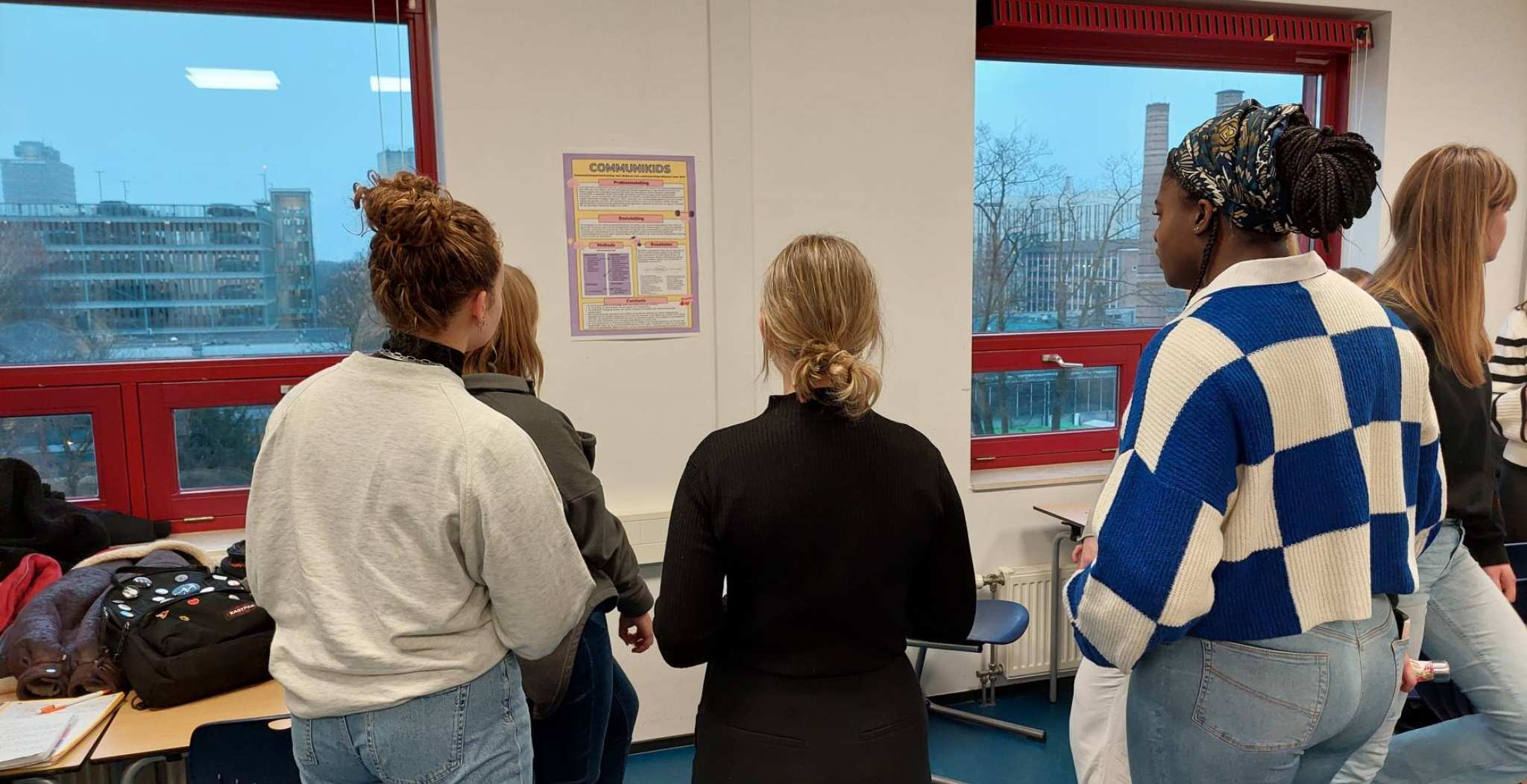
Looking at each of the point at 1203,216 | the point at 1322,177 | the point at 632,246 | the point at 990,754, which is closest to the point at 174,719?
the point at 632,246

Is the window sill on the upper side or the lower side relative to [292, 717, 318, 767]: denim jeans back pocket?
lower

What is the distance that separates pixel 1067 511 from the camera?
3062mm

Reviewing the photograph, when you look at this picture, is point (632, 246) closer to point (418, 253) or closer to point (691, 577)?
point (418, 253)

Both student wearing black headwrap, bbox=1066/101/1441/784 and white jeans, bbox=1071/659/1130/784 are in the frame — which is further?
white jeans, bbox=1071/659/1130/784

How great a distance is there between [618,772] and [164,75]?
2.30 meters

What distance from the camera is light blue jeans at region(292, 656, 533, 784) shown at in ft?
3.99

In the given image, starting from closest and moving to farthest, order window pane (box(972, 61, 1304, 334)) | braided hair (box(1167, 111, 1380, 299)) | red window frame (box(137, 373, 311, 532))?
braided hair (box(1167, 111, 1380, 299))
red window frame (box(137, 373, 311, 532))
window pane (box(972, 61, 1304, 334))

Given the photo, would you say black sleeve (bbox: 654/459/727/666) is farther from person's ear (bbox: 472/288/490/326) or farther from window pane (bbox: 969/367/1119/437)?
window pane (bbox: 969/367/1119/437)

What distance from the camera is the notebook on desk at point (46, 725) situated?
153 centimetres

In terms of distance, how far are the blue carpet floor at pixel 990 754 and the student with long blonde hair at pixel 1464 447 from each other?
101 centimetres

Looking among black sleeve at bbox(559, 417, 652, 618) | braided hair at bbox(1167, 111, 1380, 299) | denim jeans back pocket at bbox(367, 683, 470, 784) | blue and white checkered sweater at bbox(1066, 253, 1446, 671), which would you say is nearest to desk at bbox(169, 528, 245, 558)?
black sleeve at bbox(559, 417, 652, 618)

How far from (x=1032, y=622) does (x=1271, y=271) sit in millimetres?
2321

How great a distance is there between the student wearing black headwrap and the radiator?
6.45ft

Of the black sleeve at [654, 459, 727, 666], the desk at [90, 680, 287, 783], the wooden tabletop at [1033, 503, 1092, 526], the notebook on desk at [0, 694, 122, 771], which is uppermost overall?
the black sleeve at [654, 459, 727, 666]
